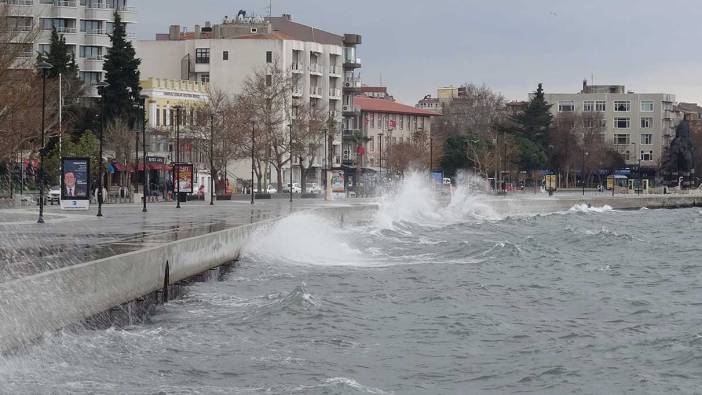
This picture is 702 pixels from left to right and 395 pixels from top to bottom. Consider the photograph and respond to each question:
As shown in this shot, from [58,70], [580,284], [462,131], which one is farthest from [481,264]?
[462,131]

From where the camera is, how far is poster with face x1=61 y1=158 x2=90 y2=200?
4178cm

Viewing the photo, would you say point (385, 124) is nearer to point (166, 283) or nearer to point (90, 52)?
point (90, 52)

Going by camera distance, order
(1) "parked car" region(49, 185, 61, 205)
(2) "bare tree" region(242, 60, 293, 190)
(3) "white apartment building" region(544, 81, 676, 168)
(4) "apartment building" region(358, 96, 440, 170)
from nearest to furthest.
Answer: (1) "parked car" region(49, 185, 61, 205)
(2) "bare tree" region(242, 60, 293, 190)
(4) "apartment building" region(358, 96, 440, 170)
(3) "white apartment building" region(544, 81, 676, 168)

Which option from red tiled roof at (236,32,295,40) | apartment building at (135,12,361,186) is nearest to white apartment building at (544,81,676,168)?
apartment building at (135,12,361,186)

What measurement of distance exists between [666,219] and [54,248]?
205ft

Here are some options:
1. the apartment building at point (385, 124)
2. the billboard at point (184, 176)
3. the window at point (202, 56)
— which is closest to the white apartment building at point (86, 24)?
the window at point (202, 56)

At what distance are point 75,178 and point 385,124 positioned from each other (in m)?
106

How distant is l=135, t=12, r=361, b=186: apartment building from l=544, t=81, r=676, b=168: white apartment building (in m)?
59.3

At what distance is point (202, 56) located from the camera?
381 feet

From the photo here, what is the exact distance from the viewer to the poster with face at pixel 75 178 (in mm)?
41781

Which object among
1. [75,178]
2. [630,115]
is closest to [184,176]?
[75,178]

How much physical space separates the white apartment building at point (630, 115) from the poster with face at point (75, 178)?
144m

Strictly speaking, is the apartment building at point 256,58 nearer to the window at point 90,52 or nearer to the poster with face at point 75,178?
the window at point 90,52

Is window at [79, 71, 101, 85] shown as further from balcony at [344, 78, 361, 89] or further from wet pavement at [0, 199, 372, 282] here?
wet pavement at [0, 199, 372, 282]
